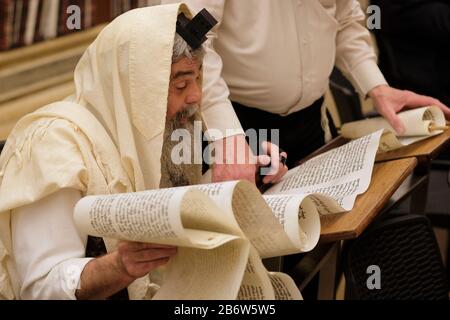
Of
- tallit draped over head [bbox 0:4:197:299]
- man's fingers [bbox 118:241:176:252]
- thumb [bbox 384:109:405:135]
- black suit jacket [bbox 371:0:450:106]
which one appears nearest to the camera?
man's fingers [bbox 118:241:176:252]

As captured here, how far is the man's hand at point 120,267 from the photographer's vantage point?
3.84 ft

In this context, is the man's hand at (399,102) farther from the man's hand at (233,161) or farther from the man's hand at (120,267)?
the man's hand at (120,267)

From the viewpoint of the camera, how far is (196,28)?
160cm

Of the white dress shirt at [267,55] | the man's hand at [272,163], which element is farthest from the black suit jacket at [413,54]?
the man's hand at [272,163]

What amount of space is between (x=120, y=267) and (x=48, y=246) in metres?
0.24

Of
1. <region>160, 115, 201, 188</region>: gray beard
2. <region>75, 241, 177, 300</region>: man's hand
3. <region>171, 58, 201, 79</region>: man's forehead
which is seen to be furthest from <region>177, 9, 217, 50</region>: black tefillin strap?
<region>75, 241, 177, 300</region>: man's hand

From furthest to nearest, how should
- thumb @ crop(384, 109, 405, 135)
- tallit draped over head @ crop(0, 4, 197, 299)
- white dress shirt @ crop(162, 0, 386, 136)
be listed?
thumb @ crop(384, 109, 405, 135) < white dress shirt @ crop(162, 0, 386, 136) < tallit draped over head @ crop(0, 4, 197, 299)

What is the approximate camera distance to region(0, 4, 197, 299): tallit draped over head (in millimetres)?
1455

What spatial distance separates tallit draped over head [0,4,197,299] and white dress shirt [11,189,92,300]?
48 mm

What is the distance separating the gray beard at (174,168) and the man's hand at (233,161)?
0.33 ft

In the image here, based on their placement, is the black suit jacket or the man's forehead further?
the black suit jacket

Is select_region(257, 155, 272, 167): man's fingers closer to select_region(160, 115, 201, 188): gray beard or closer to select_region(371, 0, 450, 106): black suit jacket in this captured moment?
select_region(160, 115, 201, 188): gray beard

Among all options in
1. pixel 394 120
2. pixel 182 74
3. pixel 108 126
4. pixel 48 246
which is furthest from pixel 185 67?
pixel 394 120

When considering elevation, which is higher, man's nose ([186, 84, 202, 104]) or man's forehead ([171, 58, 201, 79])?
man's forehead ([171, 58, 201, 79])
